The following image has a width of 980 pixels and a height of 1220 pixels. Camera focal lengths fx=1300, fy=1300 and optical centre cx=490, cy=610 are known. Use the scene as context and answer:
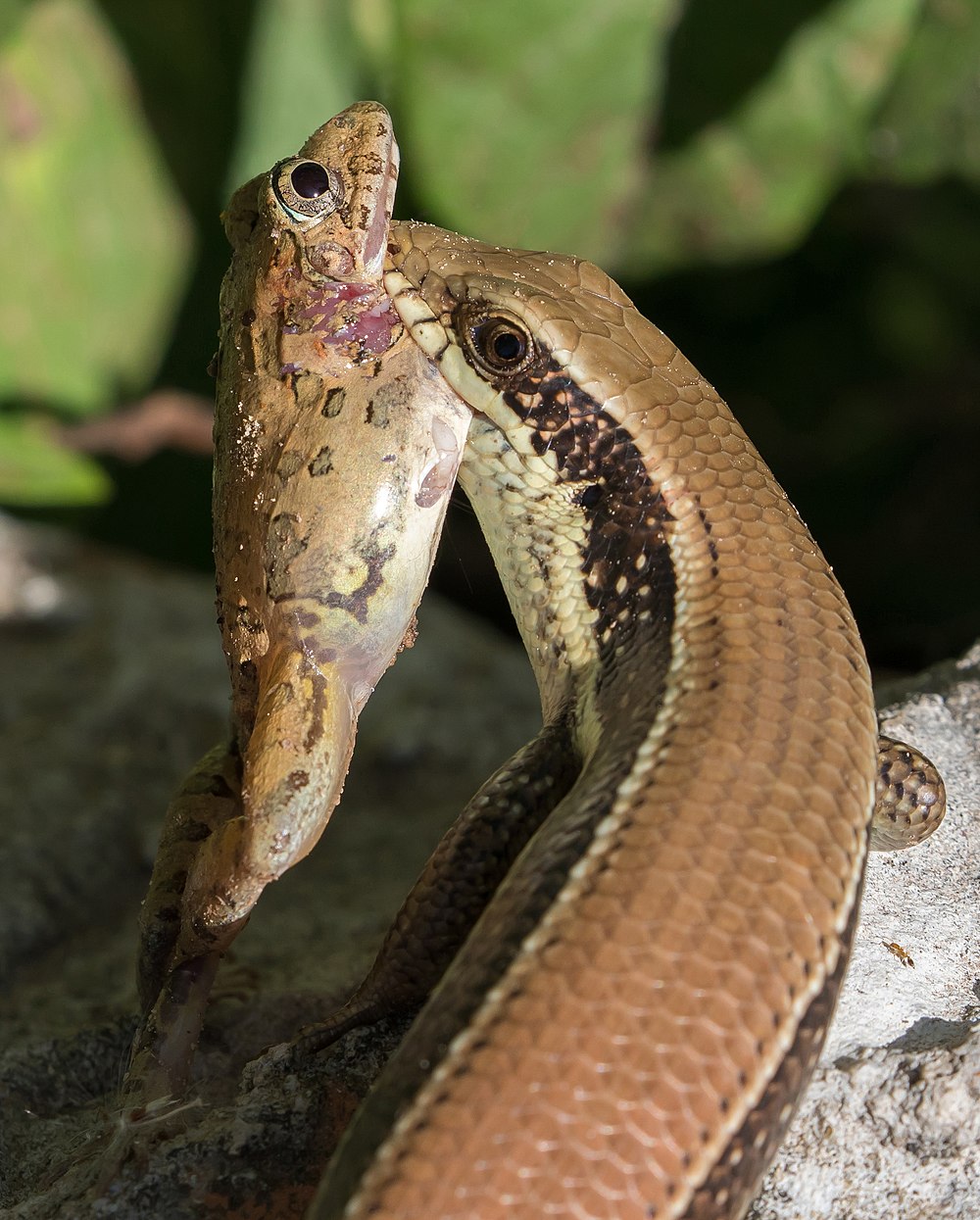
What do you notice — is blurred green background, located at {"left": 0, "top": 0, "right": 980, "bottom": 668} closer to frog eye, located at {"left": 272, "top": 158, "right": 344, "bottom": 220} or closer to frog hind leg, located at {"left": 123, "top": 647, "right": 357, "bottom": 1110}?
frog hind leg, located at {"left": 123, "top": 647, "right": 357, "bottom": 1110}

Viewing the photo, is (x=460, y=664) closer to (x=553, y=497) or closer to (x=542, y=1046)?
(x=553, y=497)

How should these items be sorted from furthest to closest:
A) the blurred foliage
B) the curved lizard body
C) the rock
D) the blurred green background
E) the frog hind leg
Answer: the blurred foliage
the blurred green background
the frog hind leg
the rock
the curved lizard body

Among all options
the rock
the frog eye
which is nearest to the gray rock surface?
the rock

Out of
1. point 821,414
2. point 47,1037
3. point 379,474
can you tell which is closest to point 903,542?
point 821,414

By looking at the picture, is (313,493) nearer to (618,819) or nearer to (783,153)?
(618,819)

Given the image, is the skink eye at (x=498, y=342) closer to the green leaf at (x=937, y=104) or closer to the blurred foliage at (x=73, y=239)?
the blurred foliage at (x=73, y=239)
